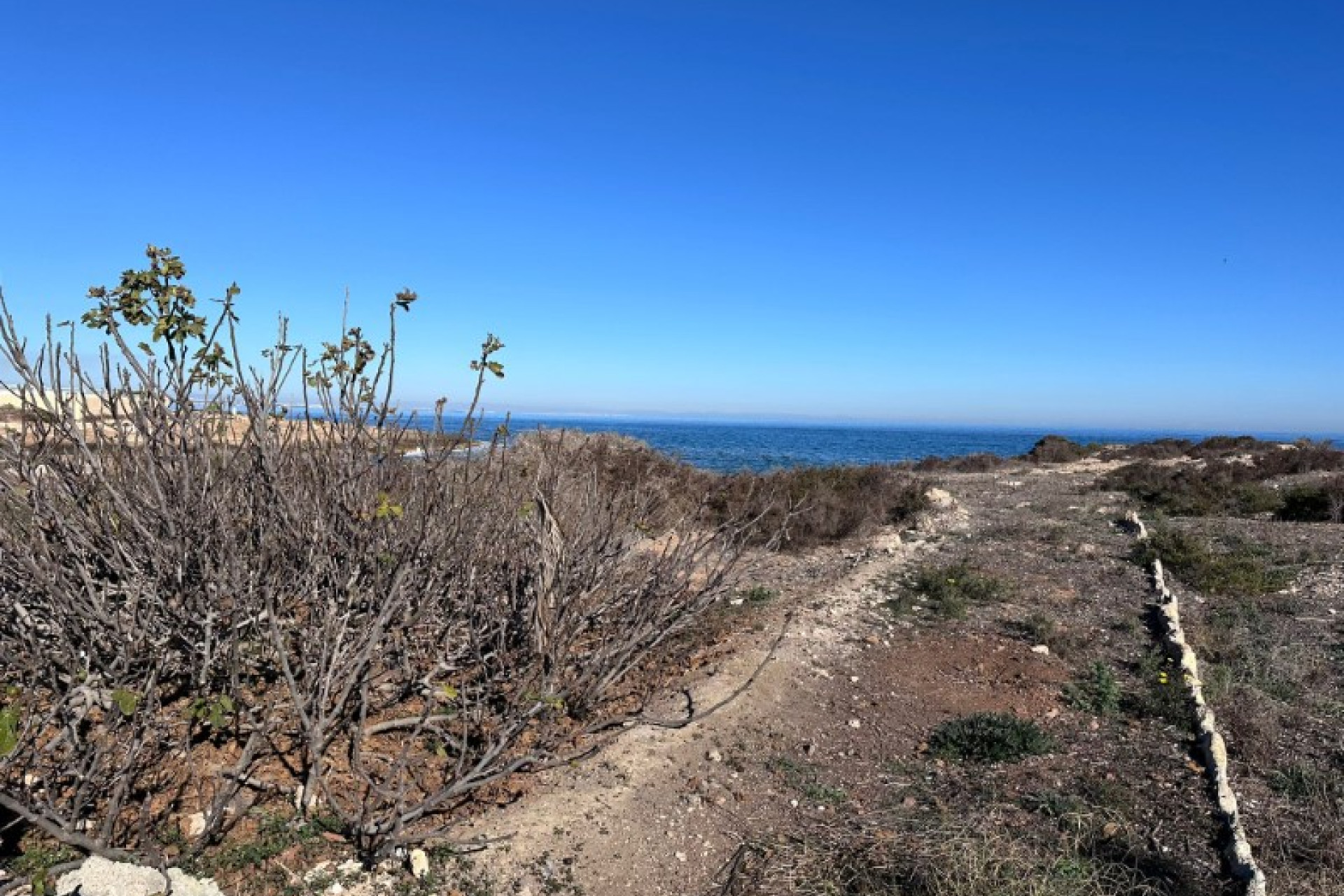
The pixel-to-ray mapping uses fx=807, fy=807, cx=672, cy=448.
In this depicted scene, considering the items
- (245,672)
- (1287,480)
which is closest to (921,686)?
(245,672)

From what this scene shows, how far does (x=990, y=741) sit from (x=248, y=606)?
177 inches

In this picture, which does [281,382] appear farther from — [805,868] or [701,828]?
[805,868]

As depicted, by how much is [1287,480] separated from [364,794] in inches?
929

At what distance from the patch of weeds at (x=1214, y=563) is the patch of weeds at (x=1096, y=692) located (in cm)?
398

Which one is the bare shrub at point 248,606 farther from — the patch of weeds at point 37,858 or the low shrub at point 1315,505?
the low shrub at point 1315,505

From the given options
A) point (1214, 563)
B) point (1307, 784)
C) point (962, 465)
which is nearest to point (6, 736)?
point (1307, 784)

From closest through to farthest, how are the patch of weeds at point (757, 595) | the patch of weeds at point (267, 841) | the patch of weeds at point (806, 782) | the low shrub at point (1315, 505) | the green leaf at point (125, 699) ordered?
the green leaf at point (125, 699) < the patch of weeds at point (267, 841) < the patch of weeds at point (806, 782) < the patch of weeds at point (757, 595) < the low shrub at point (1315, 505)

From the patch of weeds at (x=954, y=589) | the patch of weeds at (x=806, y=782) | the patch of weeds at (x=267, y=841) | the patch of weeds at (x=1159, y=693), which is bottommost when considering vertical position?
the patch of weeds at (x=806, y=782)

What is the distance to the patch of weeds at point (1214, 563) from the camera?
9.48 m

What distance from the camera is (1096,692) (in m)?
6.27

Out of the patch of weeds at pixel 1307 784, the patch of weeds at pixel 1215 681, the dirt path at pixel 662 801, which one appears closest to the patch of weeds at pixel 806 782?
the dirt path at pixel 662 801

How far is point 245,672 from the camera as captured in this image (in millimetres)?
4375

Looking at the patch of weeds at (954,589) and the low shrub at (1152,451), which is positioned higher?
the low shrub at (1152,451)

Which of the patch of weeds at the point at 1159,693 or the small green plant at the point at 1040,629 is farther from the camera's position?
the small green plant at the point at 1040,629
